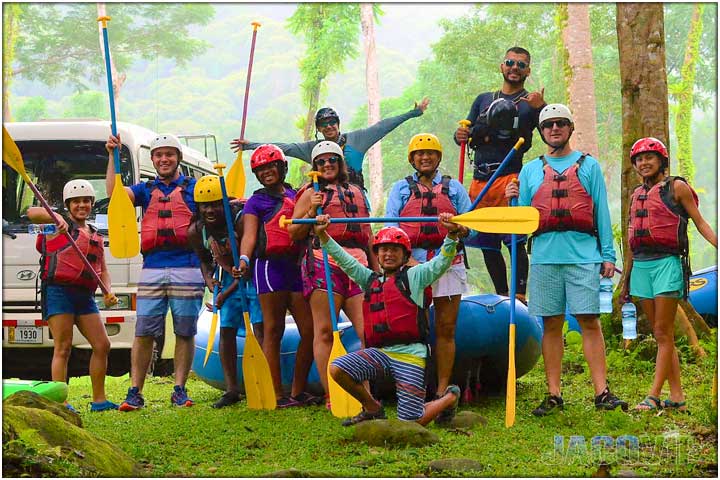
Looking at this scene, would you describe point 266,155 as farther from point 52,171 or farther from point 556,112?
point 52,171

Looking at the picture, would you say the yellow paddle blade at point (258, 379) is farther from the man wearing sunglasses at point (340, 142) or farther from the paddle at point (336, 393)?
the man wearing sunglasses at point (340, 142)

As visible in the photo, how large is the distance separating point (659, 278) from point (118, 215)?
3977mm

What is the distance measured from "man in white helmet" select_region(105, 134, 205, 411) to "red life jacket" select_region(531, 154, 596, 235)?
2548 millimetres

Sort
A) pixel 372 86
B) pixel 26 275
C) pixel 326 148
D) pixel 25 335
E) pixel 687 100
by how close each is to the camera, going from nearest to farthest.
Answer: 1. pixel 326 148
2. pixel 25 335
3. pixel 26 275
4. pixel 687 100
5. pixel 372 86

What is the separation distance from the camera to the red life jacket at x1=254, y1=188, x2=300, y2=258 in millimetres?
7129

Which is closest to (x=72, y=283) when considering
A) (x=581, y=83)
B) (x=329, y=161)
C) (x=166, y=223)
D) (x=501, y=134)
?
(x=166, y=223)

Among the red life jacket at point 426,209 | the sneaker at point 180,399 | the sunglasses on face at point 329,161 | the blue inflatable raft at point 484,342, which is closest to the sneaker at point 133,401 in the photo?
the sneaker at point 180,399

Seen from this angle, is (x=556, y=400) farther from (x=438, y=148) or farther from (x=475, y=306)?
(x=438, y=148)

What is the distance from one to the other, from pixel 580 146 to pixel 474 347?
7139 millimetres

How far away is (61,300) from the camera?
723 centimetres

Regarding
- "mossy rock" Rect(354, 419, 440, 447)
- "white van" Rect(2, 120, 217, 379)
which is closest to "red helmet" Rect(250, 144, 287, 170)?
"mossy rock" Rect(354, 419, 440, 447)

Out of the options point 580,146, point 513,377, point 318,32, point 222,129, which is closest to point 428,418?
point 513,377

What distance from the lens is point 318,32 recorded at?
103ft

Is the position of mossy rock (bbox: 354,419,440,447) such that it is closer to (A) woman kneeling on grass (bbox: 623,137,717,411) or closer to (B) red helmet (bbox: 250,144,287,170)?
(A) woman kneeling on grass (bbox: 623,137,717,411)
